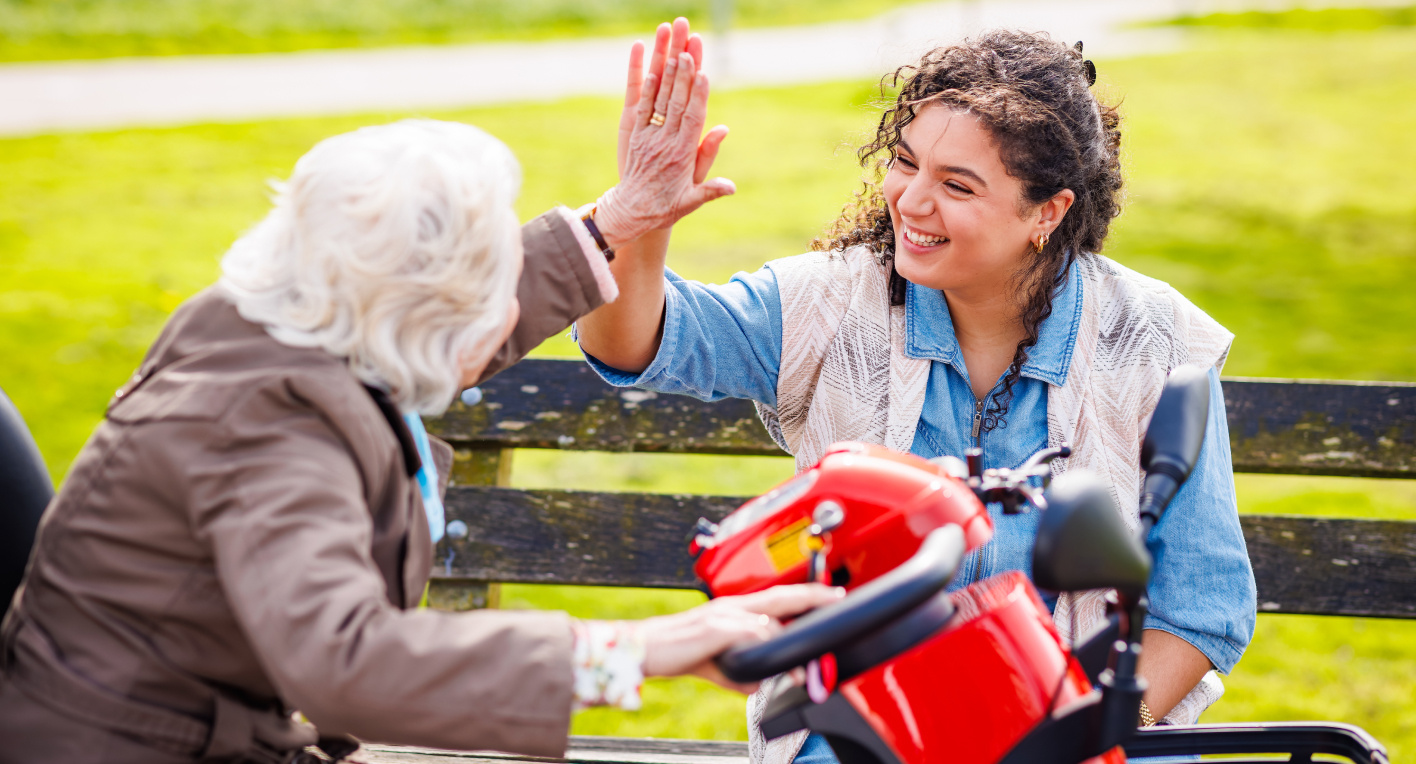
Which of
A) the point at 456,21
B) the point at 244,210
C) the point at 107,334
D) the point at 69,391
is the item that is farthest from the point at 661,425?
the point at 456,21

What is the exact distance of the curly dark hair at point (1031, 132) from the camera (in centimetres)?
193

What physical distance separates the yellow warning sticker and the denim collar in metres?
0.74

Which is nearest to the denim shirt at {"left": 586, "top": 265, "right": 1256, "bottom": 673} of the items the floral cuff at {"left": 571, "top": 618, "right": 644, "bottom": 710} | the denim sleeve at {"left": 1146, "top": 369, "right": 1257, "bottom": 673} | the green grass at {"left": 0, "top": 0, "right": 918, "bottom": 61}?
the denim sleeve at {"left": 1146, "top": 369, "right": 1257, "bottom": 673}

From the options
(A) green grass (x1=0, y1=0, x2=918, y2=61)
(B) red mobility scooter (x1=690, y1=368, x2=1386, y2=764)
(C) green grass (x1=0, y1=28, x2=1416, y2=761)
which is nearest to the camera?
(B) red mobility scooter (x1=690, y1=368, x2=1386, y2=764)

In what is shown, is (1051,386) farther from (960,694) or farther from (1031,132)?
(960,694)

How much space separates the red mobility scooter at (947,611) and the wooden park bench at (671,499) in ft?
3.30

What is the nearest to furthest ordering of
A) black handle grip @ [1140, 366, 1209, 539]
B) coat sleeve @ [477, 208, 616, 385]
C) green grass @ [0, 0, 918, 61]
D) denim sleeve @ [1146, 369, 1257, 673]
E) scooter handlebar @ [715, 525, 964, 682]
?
scooter handlebar @ [715, 525, 964, 682]
black handle grip @ [1140, 366, 1209, 539]
coat sleeve @ [477, 208, 616, 385]
denim sleeve @ [1146, 369, 1257, 673]
green grass @ [0, 0, 918, 61]

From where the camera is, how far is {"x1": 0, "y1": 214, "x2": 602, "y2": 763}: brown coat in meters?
1.15

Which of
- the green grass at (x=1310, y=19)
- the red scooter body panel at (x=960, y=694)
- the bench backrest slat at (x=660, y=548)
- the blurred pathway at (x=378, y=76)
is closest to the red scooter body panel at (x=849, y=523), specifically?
the red scooter body panel at (x=960, y=694)

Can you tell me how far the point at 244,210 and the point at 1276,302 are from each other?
6973mm

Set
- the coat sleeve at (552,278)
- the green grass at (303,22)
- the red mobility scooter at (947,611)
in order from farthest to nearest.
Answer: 1. the green grass at (303,22)
2. the coat sleeve at (552,278)
3. the red mobility scooter at (947,611)

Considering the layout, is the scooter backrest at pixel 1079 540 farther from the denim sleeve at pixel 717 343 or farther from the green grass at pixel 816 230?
the green grass at pixel 816 230

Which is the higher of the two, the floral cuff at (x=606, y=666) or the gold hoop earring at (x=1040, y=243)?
the gold hoop earring at (x=1040, y=243)

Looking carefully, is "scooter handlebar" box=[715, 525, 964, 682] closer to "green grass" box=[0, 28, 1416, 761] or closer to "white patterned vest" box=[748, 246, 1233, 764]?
"white patterned vest" box=[748, 246, 1233, 764]
